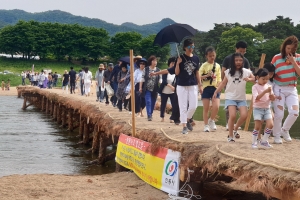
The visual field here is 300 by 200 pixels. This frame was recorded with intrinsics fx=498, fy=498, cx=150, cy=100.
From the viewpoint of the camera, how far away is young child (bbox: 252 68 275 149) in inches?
293

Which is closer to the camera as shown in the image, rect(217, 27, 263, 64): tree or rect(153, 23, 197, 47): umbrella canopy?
rect(153, 23, 197, 47): umbrella canopy

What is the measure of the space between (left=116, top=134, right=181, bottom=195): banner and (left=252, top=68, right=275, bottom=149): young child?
1281 mm

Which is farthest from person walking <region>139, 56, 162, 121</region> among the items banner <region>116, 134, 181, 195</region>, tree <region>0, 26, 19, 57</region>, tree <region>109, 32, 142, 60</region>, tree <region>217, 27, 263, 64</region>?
tree <region>0, 26, 19, 57</region>

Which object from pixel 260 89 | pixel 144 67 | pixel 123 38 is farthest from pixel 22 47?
pixel 260 89

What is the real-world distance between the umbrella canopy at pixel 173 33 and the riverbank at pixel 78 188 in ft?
8.61

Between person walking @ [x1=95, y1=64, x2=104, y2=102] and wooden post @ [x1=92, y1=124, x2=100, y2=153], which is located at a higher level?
person walking @ [x1=95, y1=64, x2=104, y2=102]

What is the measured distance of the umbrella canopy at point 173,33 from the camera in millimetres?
9148

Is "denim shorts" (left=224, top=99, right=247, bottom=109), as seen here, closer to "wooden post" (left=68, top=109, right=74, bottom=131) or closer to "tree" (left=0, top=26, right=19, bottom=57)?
"wooden post" (left=68, top=109, right=74, bottom=131)

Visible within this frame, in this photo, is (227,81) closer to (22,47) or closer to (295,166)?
(295,166)

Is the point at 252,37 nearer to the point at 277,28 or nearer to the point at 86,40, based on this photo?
the point at 277,28

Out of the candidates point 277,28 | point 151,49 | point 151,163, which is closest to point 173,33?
point 151,163

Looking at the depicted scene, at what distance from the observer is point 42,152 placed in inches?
600

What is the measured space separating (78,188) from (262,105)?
366 cm

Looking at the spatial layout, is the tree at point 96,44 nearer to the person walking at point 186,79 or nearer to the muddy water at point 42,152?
the muddy water at point 42,152
